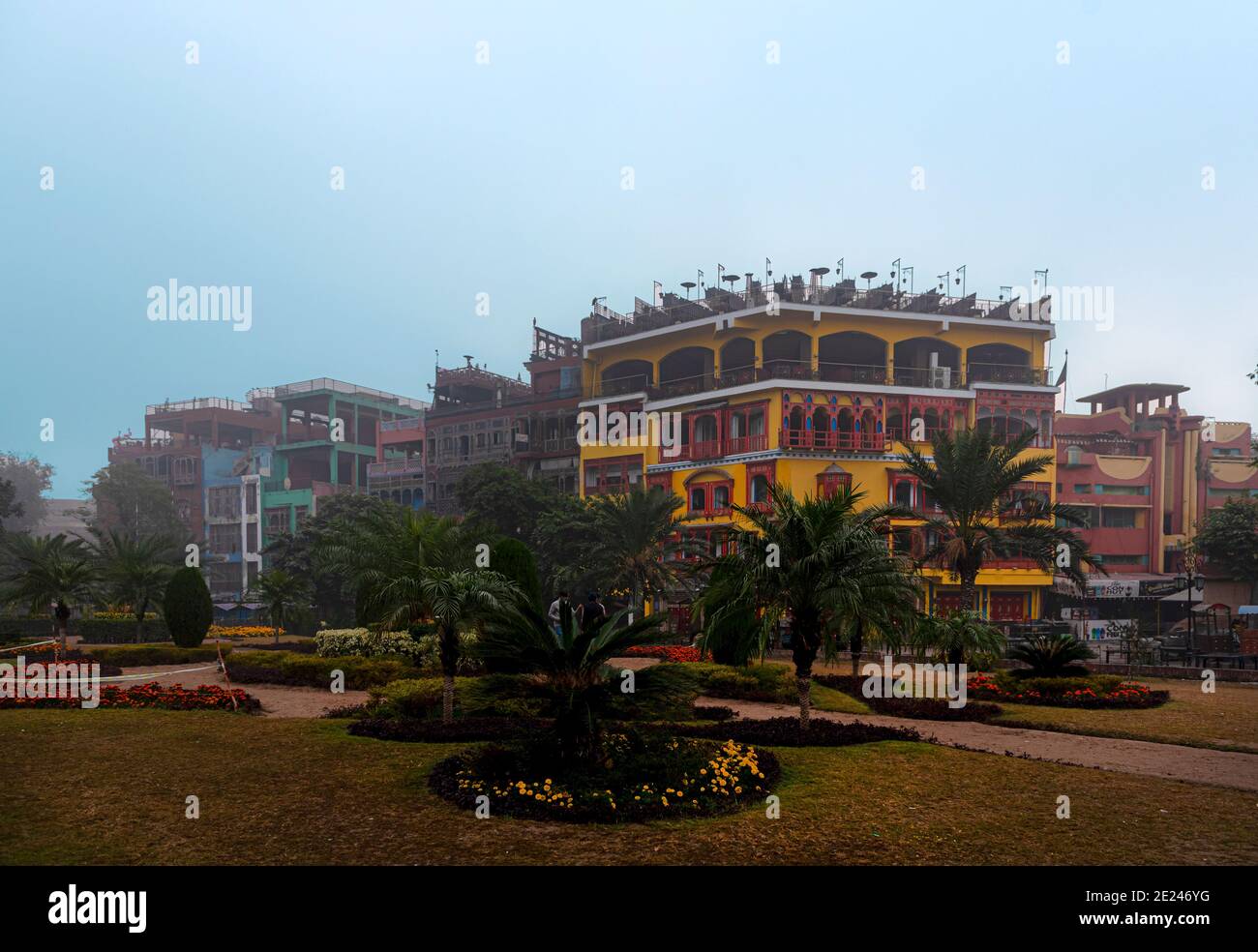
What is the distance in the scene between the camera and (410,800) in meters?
8.71

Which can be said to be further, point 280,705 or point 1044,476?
point 1044,476

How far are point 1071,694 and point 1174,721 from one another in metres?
2.24

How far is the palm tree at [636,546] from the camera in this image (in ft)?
100

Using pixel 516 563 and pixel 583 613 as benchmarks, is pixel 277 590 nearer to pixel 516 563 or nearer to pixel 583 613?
pixel 516 563

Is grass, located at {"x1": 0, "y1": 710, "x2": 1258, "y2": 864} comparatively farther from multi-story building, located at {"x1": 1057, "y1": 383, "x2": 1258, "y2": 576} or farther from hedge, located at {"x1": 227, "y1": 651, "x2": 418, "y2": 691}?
multi-story building, located at {"x1": 1057, "y1": 383, "x2": 1258, "y2": 576}

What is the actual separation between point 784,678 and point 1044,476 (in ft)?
118

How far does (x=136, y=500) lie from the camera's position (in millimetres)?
68625

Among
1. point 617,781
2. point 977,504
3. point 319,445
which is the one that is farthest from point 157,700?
point 319,445

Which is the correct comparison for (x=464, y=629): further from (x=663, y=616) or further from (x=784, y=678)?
(x=784, y=678)

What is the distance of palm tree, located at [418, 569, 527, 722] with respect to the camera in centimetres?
1253

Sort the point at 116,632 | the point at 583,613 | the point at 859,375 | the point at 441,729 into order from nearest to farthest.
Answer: the point at 441,729 → the point at 583,613 → the point at 116,632 → the point at 859,375

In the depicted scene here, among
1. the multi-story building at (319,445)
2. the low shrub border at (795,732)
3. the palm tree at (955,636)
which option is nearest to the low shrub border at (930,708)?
the palm tree at (955,636)

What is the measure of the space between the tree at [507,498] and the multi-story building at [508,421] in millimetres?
6940
